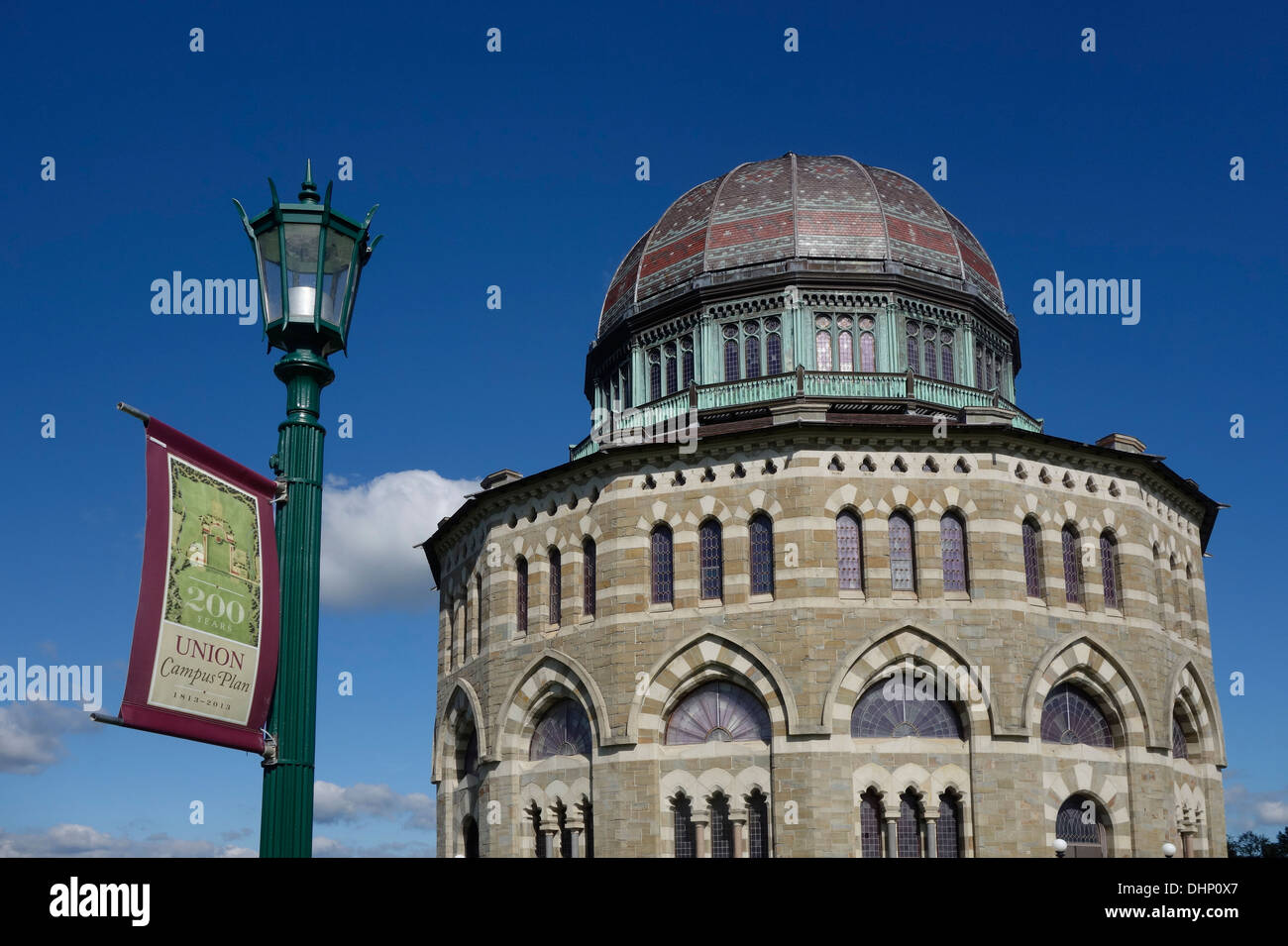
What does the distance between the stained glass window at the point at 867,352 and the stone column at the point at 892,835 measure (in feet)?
50.1

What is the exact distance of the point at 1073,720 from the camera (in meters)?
35.8

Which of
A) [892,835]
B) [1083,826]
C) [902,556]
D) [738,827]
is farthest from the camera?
[902,556]

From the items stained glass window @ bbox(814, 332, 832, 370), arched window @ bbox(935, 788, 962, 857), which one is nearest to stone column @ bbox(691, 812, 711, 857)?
arched window @ bbox(935, 788, 962, 857)

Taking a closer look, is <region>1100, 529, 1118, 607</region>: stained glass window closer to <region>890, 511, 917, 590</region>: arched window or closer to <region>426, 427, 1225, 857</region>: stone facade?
<region>426, 427, 1225, 857</region>: stone facade

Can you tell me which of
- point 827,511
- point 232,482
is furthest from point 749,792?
point 232,482

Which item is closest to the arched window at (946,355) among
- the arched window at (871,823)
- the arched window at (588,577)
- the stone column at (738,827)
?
the arched window at (588,577)

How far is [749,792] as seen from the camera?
3447 cm

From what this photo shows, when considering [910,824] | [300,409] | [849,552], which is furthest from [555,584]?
[300,409]

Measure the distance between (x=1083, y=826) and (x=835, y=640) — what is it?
8351 mm

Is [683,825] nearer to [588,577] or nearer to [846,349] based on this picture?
[588,577]

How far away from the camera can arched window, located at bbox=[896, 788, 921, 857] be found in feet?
111

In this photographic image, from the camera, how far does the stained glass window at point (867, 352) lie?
42750 mm
